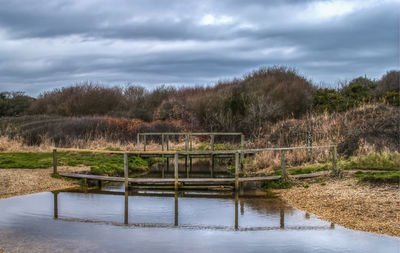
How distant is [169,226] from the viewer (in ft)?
32.3

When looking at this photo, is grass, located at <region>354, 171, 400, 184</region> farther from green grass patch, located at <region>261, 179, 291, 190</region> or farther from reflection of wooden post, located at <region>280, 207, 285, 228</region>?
reflection of wooden post, located at <region>280, 207, 285, 228</region>

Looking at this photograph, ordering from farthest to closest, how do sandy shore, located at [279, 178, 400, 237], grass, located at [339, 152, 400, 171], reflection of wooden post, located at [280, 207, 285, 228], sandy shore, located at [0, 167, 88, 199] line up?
1. grass, located at [339, 152, 400, 171]
2. sandy shore, located at [0, 167, 88, 199]
3. reflection of wooden post, located at [280, 207, 285, 228]
4. sandy shore, located at [279, 178, 400, 237]

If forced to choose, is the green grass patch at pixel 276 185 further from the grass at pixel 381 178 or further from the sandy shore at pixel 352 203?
the grass at pixel 381 178

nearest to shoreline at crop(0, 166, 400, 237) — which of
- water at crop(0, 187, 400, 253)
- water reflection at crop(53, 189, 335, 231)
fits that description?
water at crop(0, 187, 400, 253)

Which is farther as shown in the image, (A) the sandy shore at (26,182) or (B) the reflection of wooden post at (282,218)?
(A) the sandy shore at (26,182)

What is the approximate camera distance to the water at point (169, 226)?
8.23 m

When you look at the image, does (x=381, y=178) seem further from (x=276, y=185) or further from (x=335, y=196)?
(x=276, y=185)

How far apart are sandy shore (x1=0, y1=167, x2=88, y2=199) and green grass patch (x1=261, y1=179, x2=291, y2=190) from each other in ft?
20.3

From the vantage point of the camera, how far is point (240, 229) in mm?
9539

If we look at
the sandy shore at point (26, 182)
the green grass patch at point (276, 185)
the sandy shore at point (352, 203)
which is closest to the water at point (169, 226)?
the sandy shore at point (352, 203)

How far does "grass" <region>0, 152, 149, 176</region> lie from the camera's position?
56.8 feet

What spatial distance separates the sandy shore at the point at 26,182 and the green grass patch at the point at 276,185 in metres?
6.20

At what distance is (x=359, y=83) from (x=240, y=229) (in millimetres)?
27619

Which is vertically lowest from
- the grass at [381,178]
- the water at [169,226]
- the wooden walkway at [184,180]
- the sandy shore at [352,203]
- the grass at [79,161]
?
the water at [169,226]
